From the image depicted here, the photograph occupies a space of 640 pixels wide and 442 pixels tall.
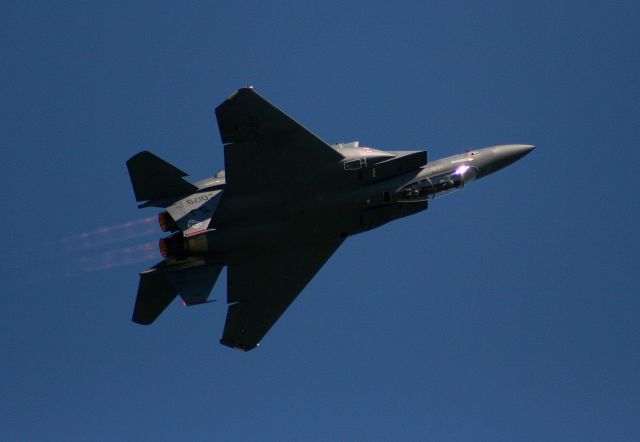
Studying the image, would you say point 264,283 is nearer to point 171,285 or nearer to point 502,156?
point 171,285

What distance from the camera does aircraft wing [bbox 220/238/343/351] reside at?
1033 inches

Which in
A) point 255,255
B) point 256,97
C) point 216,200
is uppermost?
point 256,97

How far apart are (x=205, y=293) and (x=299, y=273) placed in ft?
10.2

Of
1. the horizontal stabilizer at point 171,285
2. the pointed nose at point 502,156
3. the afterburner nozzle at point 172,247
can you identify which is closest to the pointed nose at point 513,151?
the pointed nose at point 502,156

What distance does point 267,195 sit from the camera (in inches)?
974

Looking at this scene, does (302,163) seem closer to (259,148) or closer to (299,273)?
(259,148)

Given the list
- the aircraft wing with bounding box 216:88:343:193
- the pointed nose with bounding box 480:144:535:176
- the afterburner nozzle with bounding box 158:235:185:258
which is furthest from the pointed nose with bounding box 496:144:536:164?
the afterburner nozzle with bounding box 158:235:185:258

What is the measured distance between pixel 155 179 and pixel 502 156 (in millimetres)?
9754

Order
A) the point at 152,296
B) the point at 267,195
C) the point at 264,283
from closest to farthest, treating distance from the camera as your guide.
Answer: the point at 267,195, the point at 152,296, the point at 264,283

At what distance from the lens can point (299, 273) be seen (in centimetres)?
2695

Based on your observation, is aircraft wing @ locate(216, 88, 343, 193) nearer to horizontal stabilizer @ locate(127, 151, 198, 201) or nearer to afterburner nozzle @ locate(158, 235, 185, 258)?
horizontal stabilizer @ locate(127, 151, 198, 201)

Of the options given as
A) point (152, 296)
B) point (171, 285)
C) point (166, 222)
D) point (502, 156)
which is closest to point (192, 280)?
point (171, 285)

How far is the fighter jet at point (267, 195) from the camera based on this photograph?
79.3 ft

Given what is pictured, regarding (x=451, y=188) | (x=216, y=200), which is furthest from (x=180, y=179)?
(x=451, y=188)
